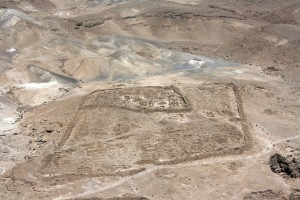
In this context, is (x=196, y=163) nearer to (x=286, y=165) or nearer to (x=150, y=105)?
(x=286, y=165)

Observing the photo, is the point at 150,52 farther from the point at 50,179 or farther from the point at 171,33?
the point at 50,179

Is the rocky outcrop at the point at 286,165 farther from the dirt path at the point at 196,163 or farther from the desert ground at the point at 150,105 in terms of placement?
the dirt path at the point at 196,163

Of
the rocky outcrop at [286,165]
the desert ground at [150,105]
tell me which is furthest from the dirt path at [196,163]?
the rocky outcrop at [286,165]

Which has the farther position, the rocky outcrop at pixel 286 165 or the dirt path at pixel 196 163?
the rocky outcrop at pixel 286 165

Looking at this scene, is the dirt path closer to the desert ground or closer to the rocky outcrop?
the desert ground

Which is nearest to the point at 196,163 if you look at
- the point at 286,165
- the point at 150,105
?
the point at 286,165

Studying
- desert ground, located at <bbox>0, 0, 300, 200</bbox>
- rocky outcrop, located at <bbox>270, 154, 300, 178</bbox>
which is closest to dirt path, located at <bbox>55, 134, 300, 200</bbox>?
desert ground, located at <bbox>0, 0, 300, 200</bbox>

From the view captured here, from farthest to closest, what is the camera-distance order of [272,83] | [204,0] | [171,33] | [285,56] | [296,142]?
[204,0] → [171,33] → [285,56] → [272,83] → [296,142]

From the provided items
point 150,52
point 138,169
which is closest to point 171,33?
point 150,52
